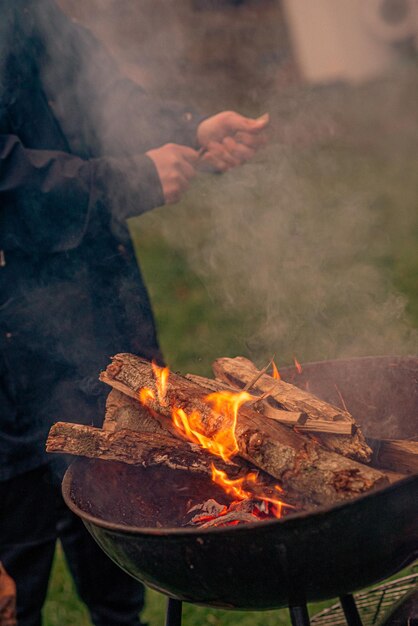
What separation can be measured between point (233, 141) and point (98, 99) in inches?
25.3

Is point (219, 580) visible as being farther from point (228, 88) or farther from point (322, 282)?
point (228, 88)

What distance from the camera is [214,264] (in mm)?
3195

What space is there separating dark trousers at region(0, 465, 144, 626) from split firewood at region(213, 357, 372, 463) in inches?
34.4

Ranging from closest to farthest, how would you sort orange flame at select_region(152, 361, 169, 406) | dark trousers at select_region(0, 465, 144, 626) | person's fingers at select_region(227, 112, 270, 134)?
orange flame at select_region(152, 361, 169, 406) < dark trousers at select_region(0, 465, 144, 626) < person's fingers at select_region(227, 112, 270, 134)

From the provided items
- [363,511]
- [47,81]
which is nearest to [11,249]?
[47,81]

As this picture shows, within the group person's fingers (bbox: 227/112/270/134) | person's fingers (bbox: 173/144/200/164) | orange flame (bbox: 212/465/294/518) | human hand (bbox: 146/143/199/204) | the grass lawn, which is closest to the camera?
orange flame (bbox: 212/465/294/518)

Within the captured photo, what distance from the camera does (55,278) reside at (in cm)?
253

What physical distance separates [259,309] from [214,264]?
33 cm

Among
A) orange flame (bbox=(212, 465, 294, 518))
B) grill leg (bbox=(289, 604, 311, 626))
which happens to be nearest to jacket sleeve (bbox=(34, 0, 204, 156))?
orange flame (bbox=(212, 465, 294, 518))

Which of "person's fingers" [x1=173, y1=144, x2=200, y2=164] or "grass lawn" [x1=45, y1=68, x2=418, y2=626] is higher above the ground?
"person's fingers" [x1=173, y1=144, x2=200, y2=164]

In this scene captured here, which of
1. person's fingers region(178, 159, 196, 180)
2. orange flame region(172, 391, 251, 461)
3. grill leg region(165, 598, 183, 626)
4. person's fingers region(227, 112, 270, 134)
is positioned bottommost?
grill leg region(165, 598, 183, 626)

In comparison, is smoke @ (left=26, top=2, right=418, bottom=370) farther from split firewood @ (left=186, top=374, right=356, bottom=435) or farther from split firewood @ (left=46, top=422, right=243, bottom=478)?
split firewood @ (left=46, top=422, right=243, bottom=478)

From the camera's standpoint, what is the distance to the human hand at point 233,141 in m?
2.92

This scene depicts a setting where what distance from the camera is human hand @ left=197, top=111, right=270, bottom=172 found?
2924 mm
